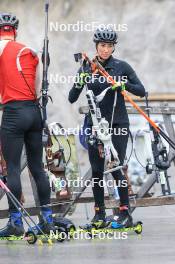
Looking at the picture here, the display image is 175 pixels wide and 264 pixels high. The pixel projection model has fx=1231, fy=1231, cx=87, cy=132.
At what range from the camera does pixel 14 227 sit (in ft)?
33.4

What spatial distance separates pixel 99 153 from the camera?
423 inches

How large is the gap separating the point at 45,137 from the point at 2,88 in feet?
1.82

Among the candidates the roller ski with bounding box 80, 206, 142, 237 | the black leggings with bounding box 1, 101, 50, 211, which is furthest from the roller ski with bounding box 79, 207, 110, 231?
the black leggings with bounding box 1, 101, 50, 211

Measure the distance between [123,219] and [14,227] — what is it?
1139 millimetres

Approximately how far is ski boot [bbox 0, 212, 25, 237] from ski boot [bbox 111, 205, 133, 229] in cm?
97

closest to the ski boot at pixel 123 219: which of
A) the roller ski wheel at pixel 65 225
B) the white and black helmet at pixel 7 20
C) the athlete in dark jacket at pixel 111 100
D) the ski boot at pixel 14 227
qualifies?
the athlete in dark jacket at pixel 111 100

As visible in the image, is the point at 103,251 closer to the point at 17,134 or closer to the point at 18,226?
the point at 18,226

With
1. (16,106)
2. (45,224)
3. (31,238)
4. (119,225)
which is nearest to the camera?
(31,238)

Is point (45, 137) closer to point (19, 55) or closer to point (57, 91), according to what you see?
point (19, 55)

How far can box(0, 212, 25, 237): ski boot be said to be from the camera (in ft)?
33.3

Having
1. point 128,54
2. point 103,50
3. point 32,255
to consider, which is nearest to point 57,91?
point 128,54

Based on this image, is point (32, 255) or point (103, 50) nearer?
point (32, 255)

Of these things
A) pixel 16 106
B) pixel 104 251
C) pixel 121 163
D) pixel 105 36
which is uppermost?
pixel 105 36

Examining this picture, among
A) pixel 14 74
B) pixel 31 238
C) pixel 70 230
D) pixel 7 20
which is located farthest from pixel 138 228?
pixel 7 20
